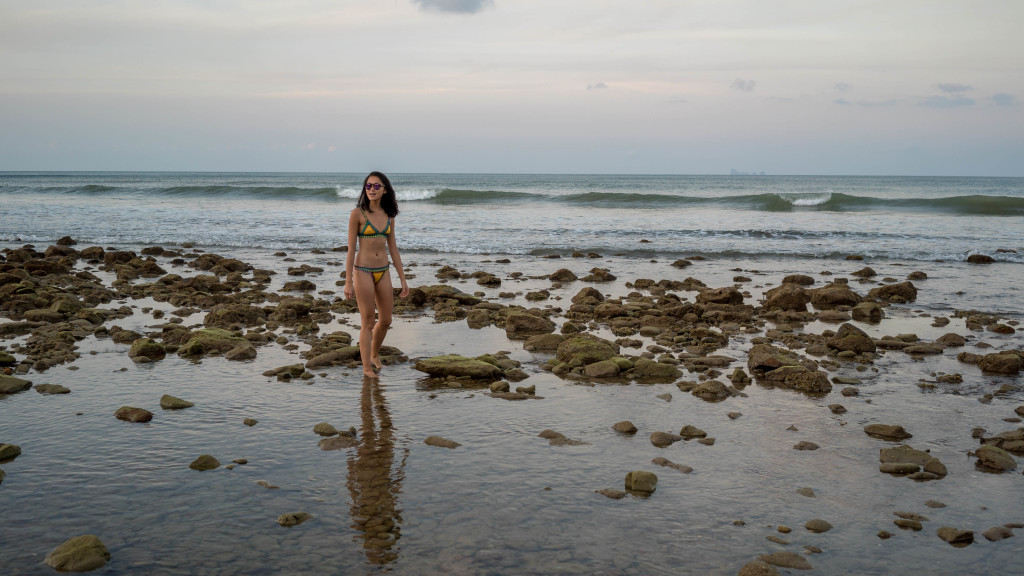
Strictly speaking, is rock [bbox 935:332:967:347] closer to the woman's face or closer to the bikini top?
the bikini top

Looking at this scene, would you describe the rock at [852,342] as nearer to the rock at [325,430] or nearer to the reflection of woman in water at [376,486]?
→ the reflection of woman in water at [376,486]

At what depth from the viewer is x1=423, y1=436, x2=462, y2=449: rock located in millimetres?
5996

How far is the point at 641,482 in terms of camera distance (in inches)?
204

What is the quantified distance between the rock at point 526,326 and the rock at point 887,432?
16.6 feet

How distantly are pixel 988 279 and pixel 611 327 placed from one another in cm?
1133

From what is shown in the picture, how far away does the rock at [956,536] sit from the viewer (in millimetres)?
4465

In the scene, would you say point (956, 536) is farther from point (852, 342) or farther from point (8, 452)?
point (8, 452)

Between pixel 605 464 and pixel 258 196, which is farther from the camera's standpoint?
pixel 258 196

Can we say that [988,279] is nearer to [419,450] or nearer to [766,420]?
[766,420]

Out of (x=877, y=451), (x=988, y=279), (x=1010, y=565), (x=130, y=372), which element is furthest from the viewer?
(x=988, y=279)

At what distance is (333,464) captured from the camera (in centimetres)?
555

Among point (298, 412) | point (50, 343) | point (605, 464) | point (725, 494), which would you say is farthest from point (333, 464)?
point (50, 343)

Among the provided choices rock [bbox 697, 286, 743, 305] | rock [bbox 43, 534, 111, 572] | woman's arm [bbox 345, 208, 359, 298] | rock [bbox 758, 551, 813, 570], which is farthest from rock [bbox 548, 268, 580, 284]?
rock [bbox 43, 534, 111, 572]

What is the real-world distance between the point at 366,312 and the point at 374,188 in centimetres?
143
